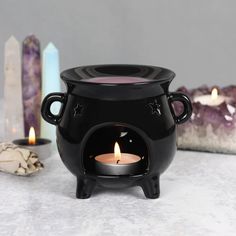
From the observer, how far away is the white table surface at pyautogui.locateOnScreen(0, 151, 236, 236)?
1.29 metres

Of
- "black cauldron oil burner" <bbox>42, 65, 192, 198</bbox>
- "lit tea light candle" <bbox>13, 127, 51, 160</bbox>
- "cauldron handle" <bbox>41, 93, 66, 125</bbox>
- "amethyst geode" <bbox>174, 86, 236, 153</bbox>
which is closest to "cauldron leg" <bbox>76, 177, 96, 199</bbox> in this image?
"black cauldron oil burner" <bbox>42, 65, 192, 198</bbox>

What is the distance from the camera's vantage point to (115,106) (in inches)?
53.1

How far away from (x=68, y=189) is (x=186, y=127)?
0.36 meters

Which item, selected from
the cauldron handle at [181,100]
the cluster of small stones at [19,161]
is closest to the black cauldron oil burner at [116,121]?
the cauldron handle at [181,100]

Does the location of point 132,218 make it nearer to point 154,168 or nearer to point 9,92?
point 154,168

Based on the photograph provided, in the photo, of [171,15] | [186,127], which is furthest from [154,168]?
[171,15]

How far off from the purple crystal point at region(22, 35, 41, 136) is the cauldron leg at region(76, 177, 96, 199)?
378 millimetres

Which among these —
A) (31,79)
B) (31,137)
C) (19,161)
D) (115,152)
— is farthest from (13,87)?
(115,152)

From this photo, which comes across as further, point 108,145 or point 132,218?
point 108,145

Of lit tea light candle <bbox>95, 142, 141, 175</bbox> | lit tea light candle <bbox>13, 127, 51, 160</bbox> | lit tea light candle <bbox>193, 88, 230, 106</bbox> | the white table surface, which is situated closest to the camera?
the white table surface

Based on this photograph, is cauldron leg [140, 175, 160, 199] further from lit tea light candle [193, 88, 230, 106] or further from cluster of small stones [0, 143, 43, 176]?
lit tea light candle [193, 88, 230, 106]

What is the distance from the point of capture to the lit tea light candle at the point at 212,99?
174 centimetres

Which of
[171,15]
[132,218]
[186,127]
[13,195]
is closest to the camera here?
[132,218]

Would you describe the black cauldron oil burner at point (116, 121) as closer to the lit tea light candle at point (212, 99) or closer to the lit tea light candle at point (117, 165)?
the lit tea light candle at point (117, 165)
